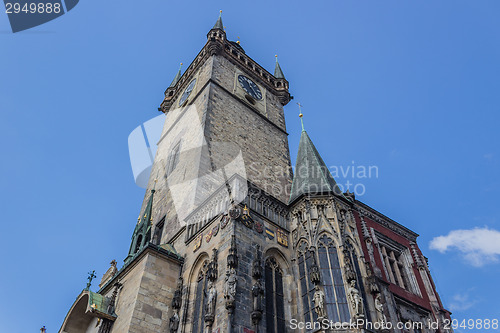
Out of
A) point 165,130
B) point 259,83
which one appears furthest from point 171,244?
point 259,83

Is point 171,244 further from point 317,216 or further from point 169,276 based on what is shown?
point 317,216

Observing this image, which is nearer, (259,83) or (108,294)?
(108,294)

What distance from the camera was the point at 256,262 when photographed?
1223 cm

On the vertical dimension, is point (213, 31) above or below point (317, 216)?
above

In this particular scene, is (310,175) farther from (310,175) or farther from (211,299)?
(211,299)

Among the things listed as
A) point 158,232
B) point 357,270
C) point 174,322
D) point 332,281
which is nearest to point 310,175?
point 357,270

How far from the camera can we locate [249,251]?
12469 mm

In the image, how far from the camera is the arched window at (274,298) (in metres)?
11.6

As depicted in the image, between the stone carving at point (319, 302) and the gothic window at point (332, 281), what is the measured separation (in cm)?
13

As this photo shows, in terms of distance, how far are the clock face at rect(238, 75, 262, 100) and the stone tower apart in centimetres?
619

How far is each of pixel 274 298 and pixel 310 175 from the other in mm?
5402

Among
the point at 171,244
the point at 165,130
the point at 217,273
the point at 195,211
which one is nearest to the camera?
the point at 217,273

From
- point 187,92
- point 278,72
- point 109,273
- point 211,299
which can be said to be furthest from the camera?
point 278,72

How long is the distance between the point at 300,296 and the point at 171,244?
6.00 m
